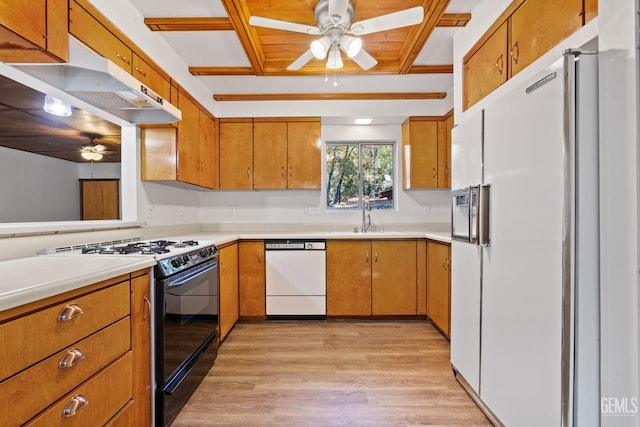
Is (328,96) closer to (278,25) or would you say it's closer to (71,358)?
(278,25)

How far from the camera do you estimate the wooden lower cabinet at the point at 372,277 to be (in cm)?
312

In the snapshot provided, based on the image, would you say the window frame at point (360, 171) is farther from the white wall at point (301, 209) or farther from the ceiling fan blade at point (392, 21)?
the ceiling fan blade at point (392, 21)

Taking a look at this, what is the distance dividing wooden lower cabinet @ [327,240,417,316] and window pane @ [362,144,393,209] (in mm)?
875

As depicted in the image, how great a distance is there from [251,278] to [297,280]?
467mm

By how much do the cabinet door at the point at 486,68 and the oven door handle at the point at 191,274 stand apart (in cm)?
212

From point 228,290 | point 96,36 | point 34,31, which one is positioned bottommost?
point 228,290

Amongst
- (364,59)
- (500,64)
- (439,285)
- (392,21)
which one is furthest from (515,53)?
(439,285)

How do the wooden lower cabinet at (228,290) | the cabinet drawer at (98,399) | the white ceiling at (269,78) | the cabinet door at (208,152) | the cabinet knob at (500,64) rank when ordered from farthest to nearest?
the cabinet door at (208,152) → the wooden lower cabinet at (228,290) → the white ceiling at (269,78) → the cabinet knob at (500,64) → the cabinet drawer at (98,399)

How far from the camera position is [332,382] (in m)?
2.04

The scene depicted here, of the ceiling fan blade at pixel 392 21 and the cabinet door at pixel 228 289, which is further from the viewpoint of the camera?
the cabinet door at pixel 228 289

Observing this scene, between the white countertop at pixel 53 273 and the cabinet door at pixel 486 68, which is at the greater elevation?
the cabinet door at pixel 486 68

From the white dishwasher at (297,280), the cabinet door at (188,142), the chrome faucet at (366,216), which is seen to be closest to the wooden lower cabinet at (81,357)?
the cabinet door at (188,142)

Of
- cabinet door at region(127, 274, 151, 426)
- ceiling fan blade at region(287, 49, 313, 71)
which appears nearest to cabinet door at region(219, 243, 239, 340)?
cabinet door at region(127, 274, 151, 426)

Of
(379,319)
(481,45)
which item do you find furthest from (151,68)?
(379,319)
